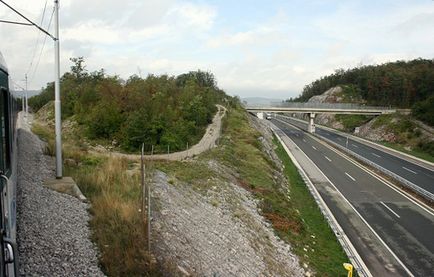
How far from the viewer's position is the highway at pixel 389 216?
2100 cm

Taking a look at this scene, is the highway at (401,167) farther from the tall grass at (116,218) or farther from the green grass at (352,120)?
the tall grass at (116,218)

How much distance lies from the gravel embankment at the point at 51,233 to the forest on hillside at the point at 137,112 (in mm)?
20180

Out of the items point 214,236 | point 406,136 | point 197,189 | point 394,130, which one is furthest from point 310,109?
point 214,236

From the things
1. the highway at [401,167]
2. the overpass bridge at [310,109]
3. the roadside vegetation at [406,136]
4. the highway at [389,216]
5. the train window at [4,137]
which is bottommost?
the highway at [389,216]

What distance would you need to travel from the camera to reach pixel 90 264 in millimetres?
9641

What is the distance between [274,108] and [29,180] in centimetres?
6933

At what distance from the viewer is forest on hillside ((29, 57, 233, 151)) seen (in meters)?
34.5

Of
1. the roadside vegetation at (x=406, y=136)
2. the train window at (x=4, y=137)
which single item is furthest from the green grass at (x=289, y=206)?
the roadside vegetation at (x=406, y=136)

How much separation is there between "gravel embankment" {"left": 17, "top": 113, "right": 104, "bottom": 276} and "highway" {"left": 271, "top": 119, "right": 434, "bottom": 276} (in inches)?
602

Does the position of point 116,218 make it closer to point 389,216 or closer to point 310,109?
point 389,216

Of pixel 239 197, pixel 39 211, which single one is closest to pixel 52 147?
pixel 39 211

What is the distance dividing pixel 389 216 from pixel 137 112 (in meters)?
22.3

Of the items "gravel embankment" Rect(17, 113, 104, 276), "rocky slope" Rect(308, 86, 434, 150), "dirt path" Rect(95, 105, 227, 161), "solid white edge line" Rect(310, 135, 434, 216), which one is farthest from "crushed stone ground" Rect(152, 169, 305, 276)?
"rocky slope" Rect(308, 86, 434, 150)

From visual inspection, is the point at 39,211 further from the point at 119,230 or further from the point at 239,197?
the point at 239,197
